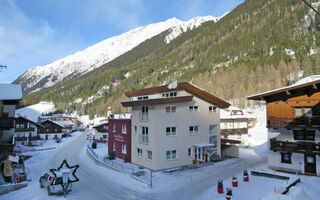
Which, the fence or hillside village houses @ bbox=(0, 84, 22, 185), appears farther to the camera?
hillside village houses @ bbox=(0, 84, 22, 185)

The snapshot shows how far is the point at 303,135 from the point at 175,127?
12.6 m

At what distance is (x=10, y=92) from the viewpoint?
26.1 m

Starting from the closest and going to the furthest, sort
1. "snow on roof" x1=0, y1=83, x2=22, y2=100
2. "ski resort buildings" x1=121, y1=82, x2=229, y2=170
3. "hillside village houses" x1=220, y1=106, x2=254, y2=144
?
"snow on roof" x1=0, y1=83, x2=22, y2=100, "ski resort buildings" x1=121, y1=82, x2=229, y2=170, "hillside village houses" x1=220, y1=106, x2=254, y2=144

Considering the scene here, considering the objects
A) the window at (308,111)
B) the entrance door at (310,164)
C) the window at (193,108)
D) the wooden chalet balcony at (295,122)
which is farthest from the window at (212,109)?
the entrance door at (310,164)

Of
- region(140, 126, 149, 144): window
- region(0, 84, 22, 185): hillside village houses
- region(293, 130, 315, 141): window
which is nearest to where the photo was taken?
region(293, 130, 315, 141): window

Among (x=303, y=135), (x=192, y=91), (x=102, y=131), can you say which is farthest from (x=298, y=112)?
(x=102, y=131)

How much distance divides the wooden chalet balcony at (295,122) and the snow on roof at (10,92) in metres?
27.0

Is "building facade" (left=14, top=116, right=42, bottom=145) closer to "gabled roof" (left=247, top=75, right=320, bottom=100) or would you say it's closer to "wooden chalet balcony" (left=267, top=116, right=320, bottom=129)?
"wooden chalet balcony" (left=267, top=116, right=320, bottom=129)

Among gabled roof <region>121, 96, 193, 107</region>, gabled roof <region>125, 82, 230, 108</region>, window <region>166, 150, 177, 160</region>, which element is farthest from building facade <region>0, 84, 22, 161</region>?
window <region>166, 150, 177, 160</region>

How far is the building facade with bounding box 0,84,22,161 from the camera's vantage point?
2175cm

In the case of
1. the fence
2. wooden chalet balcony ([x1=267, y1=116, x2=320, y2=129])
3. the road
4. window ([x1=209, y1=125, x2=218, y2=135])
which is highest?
wooden chalet balcony ([x1=267, y1=116, x2=320, y2=129])

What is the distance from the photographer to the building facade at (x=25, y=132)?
55.7 meters

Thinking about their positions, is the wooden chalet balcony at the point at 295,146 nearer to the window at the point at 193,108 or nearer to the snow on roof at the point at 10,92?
the window at the point at 193,108

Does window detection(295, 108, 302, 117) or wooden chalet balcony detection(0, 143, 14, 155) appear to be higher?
window detection(295, 108, 302, 117)
